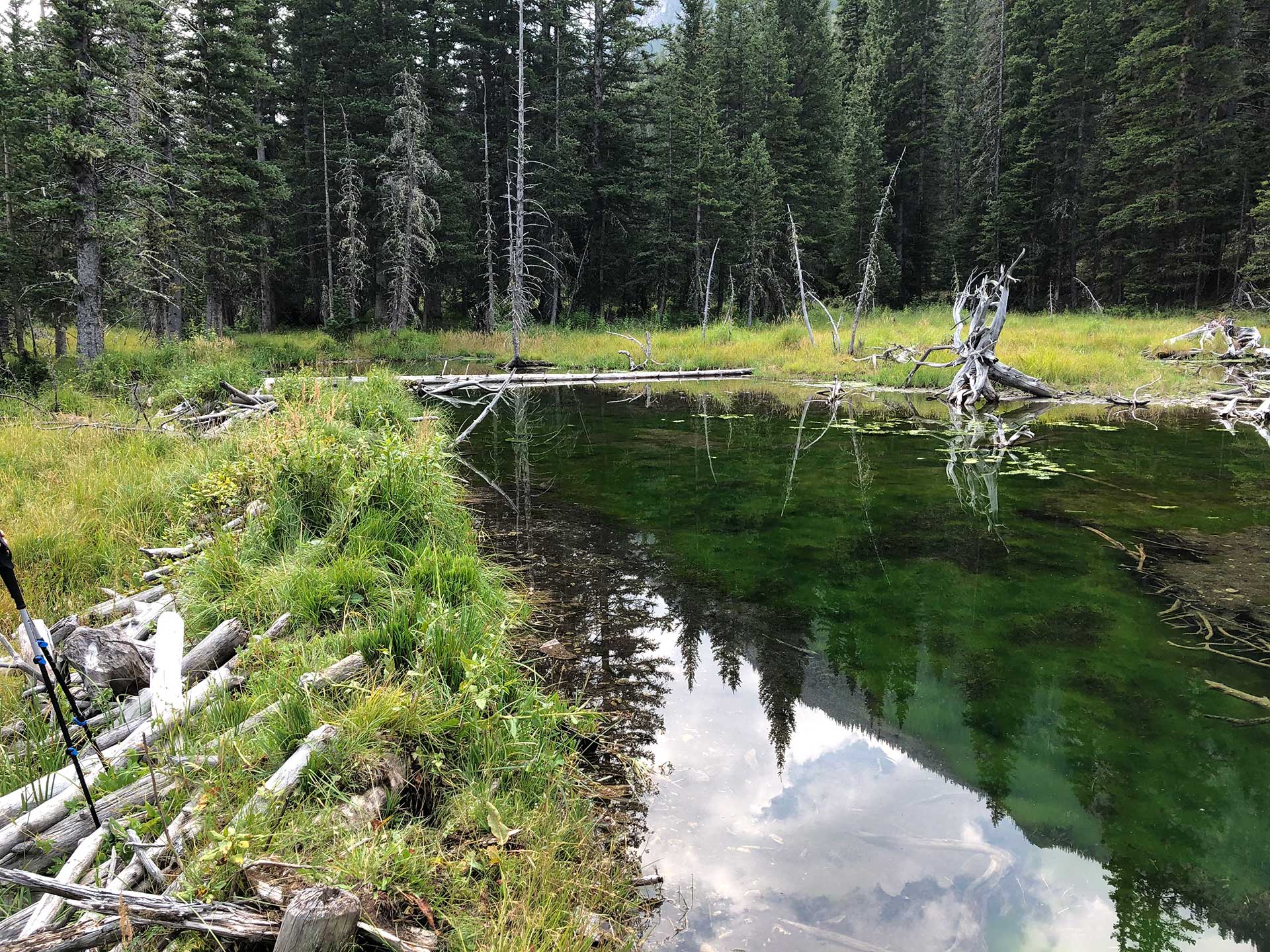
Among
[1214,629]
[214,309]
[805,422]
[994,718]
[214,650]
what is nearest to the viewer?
[214,650]

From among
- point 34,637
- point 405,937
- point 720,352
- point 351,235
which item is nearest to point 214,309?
point 351,235

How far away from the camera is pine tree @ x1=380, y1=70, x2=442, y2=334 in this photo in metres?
27.0

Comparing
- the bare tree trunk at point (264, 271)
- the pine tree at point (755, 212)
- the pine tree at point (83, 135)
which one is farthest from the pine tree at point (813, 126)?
the pine tree at point (83, 135)

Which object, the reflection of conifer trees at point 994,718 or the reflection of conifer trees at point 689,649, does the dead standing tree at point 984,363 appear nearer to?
the reflection of conifer trees at point 994,718

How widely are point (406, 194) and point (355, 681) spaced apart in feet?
89.7

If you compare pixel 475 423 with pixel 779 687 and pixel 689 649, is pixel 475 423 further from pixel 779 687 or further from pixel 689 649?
pixel 779 687

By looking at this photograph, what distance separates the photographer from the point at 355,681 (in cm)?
355

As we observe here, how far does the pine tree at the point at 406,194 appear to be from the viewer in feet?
88.6

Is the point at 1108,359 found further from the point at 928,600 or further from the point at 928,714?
the point at 928,714

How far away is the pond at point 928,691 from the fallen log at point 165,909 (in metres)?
1.68

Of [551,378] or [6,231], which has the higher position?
[6,231]

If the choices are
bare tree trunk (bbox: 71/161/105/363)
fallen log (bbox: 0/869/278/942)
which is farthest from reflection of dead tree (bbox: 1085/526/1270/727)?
bare tree trunk (bbox: 71/161/105/363)

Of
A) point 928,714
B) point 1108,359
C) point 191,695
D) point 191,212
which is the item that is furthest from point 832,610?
point 191,212

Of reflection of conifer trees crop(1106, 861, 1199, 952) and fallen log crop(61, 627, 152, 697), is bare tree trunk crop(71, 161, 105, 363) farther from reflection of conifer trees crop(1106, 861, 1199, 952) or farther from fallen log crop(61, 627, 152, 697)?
reflection of conifer trees crop(1106, 861, 1199, 952)
